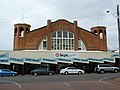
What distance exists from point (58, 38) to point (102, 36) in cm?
1250

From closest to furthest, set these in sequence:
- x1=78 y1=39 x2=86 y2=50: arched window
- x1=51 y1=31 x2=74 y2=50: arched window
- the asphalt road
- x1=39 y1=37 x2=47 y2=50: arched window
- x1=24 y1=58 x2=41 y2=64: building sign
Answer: the asphalt road
x1=24 y1=58 x2=41 y2=64: building sign
x1=51 y1=31 x2=74 y2=50: arched window
x1=39 y1=37 x2=47 y2=50: arched window
x1=78 y1=39 x2=86 y2=50: arched window

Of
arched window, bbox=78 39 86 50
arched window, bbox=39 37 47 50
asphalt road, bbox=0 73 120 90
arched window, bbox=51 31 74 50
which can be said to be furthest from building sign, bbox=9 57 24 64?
arched window, bbox=78 39 86 50

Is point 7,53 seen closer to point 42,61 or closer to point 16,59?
point 16,59

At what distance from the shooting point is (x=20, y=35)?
60312 millimetres

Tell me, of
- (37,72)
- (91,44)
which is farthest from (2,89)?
(91,44)

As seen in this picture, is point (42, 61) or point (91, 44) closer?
point (42, 61)

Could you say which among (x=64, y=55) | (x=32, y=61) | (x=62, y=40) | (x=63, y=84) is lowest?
(x=63, y=84)

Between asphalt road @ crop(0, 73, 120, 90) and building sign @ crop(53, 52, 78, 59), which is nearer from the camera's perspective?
asphalt road @ crop(0, 73, 120, 90)

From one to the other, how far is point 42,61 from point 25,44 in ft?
42.4

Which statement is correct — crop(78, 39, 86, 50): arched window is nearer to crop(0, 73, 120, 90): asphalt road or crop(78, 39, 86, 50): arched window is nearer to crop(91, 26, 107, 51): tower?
crop(91, 26, 107, 51): tower

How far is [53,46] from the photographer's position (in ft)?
189

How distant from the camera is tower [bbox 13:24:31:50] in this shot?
58.0 m

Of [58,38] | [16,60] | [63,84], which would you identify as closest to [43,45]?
[58,38]

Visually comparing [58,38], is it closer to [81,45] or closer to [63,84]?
[81,45]
